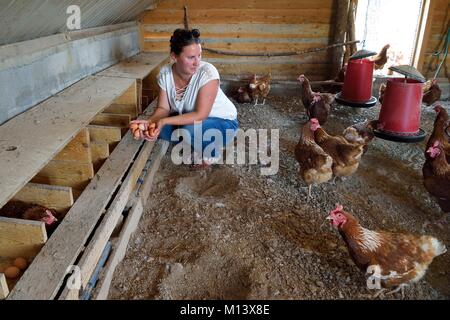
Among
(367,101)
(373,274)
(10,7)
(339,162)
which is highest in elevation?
(10,7)

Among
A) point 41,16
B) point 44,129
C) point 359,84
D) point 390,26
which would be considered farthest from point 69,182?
point 390,26

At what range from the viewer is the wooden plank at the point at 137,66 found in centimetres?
323

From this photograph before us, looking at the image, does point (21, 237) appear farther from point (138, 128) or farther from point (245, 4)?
point (245, 4)

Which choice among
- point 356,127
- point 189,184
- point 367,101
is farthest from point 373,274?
point 367,101

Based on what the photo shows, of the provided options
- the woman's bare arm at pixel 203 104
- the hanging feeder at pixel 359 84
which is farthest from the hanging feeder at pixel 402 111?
the woman's bare arm at pixel 203 104

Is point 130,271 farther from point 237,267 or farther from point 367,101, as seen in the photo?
point 367,101

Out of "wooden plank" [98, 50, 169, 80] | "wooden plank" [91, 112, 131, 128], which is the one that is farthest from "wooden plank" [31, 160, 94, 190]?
"wooden plank" [98, 50, 169, 80]

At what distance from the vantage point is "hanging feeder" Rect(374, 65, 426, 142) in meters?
2.60

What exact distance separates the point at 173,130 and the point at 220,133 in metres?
0.35

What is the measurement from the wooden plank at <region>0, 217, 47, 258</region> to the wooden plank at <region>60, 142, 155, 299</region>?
21cm

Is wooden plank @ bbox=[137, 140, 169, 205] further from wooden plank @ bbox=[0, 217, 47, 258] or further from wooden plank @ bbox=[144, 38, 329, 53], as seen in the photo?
wooden plank @ bbox=[144, 38, 329, 53]

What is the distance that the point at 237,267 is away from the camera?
1.78 m

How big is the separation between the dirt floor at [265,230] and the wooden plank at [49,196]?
41 cm

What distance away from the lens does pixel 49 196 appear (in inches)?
70.1
